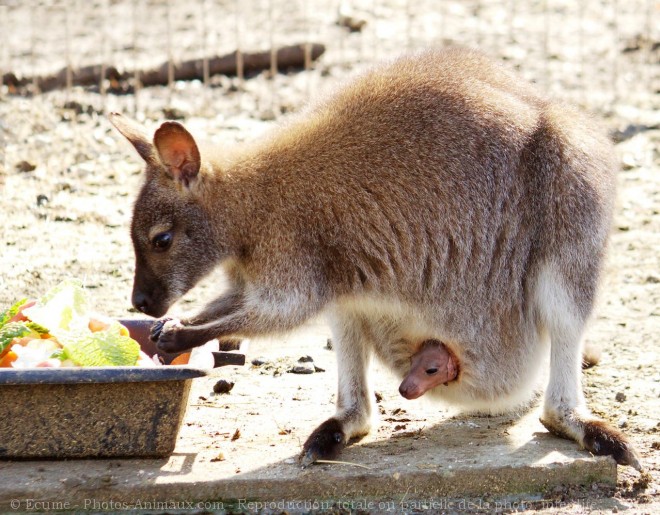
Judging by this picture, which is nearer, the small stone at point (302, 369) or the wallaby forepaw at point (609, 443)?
the wallaby forepaw at point (609, 443)

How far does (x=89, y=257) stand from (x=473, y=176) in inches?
111

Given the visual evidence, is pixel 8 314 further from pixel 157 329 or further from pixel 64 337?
pixel 157 329

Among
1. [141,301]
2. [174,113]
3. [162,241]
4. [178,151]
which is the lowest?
[174,113]

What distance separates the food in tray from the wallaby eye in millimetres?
302

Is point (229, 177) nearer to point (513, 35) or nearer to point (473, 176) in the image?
point (473, 176)

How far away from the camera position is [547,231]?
4023 millimetres

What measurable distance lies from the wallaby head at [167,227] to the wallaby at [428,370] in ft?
2.68

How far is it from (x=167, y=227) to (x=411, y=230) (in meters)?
0.86

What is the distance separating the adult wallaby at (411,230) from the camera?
12.9 ft

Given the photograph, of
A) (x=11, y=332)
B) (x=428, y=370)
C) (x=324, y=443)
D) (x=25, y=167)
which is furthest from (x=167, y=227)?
(x=25, y=167)

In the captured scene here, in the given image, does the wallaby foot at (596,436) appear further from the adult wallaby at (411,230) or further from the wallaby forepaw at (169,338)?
the wallaby forepaw at (169,338)

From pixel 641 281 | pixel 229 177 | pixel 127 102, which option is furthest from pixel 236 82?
pixel 229 177

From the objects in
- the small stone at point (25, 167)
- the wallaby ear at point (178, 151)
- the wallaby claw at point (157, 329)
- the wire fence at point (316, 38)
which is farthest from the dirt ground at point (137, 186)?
the wallaby claw at point (157, 329)

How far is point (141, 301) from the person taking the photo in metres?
3.97
